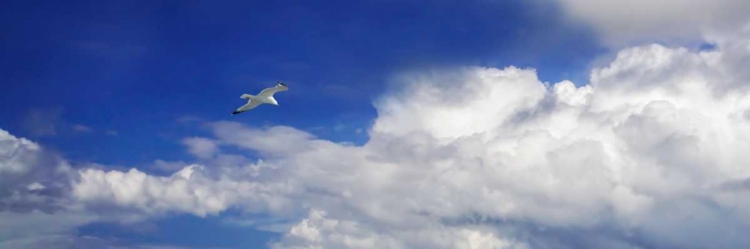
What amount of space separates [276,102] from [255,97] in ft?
18.8

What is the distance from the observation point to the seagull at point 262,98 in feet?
601

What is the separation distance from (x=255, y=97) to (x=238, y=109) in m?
6.82

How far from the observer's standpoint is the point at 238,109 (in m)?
192

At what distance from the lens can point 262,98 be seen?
188500mm

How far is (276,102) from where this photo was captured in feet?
625

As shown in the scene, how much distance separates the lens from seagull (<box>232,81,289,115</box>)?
601 feet

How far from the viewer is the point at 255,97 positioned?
188m
